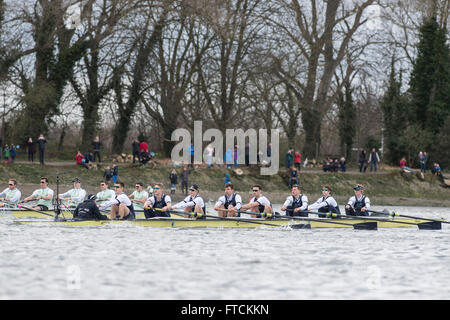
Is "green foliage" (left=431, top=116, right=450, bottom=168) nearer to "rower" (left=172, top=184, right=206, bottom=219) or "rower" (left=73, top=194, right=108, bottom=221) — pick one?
"rower" (left=172, top=184, right=206, bottom=219)

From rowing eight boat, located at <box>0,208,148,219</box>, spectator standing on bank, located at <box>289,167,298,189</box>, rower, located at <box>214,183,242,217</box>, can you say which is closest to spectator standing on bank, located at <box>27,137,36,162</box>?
spectator standing on bank, located at <box>289,167,298,189</box>

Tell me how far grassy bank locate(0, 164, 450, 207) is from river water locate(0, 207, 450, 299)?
16.7 meters

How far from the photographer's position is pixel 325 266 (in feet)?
51.5

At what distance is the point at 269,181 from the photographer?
144 ft

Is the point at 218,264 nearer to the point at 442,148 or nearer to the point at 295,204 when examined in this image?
the point at 295,204

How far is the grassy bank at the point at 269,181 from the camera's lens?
39750mm

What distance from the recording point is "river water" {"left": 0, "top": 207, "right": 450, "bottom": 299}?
41.3 feet

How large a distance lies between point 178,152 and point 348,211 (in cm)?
2150

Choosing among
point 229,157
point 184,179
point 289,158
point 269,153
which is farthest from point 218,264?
point 289,158

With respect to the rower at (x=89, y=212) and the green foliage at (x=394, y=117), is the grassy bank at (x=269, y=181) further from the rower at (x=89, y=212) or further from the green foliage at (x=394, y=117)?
the rower at (x=89, y=212)

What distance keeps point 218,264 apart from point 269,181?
28363 mm

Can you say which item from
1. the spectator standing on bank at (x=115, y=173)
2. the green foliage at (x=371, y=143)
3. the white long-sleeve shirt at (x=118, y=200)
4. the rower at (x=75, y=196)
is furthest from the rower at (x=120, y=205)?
the green foliage at (x=371, y=143)

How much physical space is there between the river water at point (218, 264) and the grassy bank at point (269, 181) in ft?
54.8
